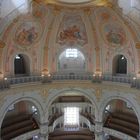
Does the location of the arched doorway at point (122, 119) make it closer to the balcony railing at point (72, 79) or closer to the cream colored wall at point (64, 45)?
the balcony railing at point (72, 79)

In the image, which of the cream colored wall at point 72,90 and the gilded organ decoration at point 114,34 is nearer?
the gilded organ decoration at point 114,34

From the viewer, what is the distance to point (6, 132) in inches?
896

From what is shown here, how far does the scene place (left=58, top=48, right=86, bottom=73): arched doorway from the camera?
26.0 m

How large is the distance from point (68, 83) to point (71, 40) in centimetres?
410

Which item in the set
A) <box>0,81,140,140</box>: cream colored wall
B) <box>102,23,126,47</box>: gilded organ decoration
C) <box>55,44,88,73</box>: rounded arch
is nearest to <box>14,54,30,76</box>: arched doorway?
<box>0,81,140,140</box>: cream colored wall

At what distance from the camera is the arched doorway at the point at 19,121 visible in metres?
22.8

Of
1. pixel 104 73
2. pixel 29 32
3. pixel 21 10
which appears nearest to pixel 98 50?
pixel 104 73

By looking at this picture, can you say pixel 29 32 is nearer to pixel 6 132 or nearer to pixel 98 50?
pixel 98 50

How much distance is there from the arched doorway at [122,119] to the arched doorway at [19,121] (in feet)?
23.7

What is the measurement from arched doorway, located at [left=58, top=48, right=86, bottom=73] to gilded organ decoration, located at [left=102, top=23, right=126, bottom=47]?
378cm

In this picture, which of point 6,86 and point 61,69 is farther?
point 61,69

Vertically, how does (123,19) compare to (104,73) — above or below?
above

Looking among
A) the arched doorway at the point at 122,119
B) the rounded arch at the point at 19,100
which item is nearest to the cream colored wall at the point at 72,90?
the rounded arch at the point at 19,100

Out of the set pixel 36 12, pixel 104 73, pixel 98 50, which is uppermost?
pixel 36 12
